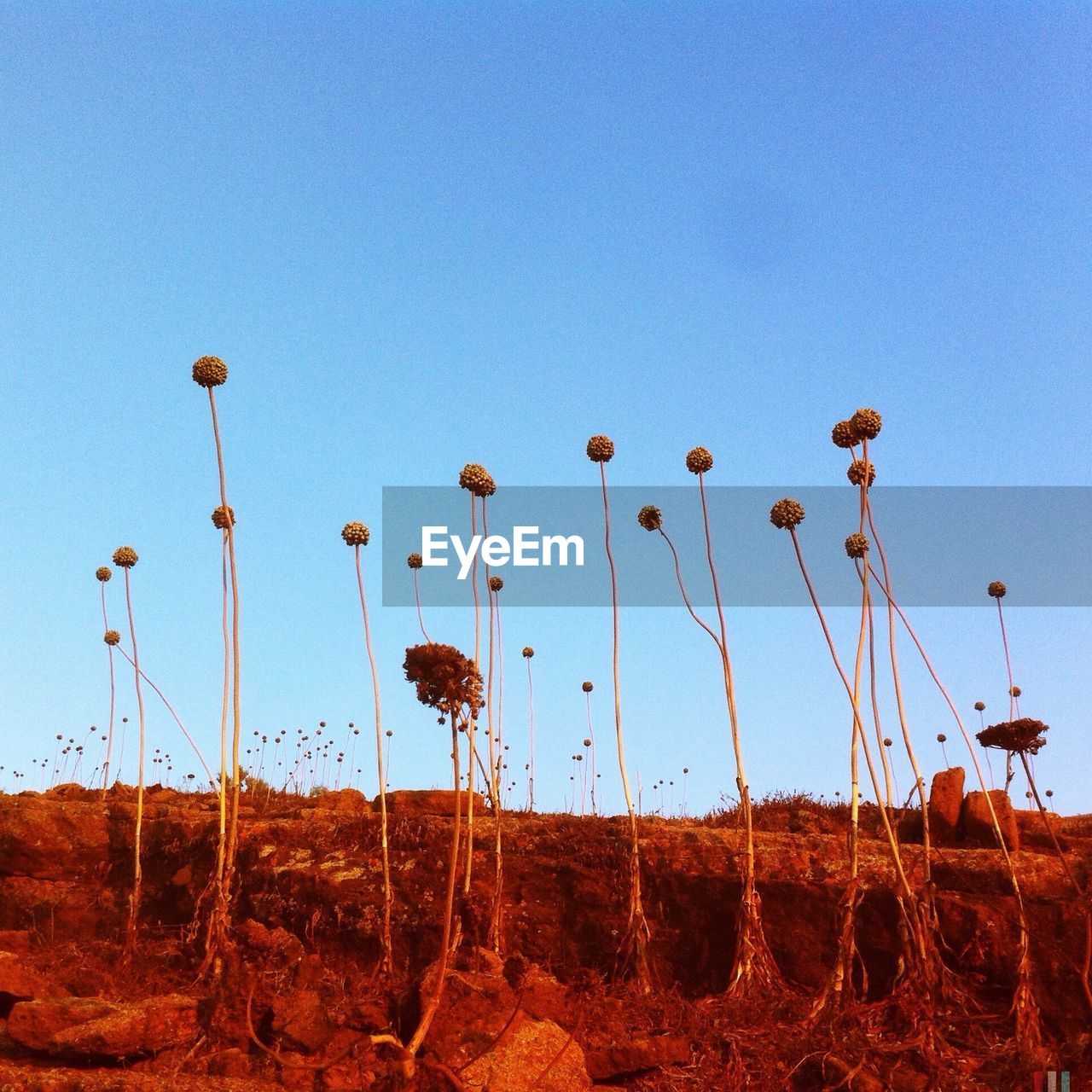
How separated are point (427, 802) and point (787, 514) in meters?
5.78

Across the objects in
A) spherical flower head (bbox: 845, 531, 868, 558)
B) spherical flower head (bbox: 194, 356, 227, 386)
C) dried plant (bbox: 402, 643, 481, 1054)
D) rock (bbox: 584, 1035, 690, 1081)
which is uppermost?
spherical flower head (bbox: 194, 356, 227, 386)

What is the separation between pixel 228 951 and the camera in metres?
9.80

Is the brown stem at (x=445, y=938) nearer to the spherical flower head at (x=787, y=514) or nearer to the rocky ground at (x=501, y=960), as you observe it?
the rocky ground at (x=501, y=960)

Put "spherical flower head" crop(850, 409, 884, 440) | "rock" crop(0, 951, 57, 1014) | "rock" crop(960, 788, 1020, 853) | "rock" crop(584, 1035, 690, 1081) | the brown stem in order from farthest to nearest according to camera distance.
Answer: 1. "rock" crop(960, 788, 1020, 853)
2. "spherical flower head" crop(850, 409, 884, 440)
3. "rock" crop(0, 951, 57, 1014)
4. "rock" crop(584, 1035, 690, 1081)
5. the brown stem

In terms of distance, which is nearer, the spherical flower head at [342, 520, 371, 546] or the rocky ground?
the rocky ground

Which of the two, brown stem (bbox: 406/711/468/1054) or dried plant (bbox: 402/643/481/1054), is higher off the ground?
dried plant (bbox: 402/643/481/1054)

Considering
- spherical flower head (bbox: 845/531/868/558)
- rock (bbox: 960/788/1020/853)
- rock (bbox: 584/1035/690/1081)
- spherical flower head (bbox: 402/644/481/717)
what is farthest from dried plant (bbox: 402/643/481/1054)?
rock (bbox: 960/788/1020/853)

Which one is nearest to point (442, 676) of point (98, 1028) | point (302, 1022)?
point (302, 1022)

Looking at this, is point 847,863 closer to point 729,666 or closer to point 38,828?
point 729,666

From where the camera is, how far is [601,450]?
1163 cm

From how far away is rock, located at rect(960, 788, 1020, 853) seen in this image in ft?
37.3

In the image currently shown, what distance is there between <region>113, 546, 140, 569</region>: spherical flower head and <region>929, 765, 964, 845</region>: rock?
9991 mm

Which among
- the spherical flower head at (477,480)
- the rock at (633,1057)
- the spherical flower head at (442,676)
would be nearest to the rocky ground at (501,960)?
the rock at (633,1057)

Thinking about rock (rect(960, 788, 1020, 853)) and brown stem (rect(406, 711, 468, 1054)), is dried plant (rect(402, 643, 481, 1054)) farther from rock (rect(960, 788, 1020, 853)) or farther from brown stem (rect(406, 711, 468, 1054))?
rock (rect(960, 788, 1020, 853))
